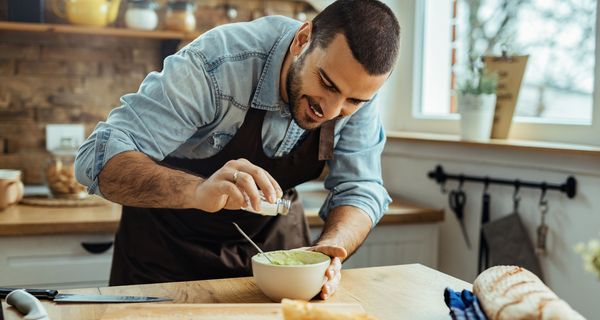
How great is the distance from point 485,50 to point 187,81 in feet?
4.51

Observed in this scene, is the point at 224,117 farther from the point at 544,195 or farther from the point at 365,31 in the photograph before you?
the point at 544,195

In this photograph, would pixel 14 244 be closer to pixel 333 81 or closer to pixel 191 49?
pixel 191 49

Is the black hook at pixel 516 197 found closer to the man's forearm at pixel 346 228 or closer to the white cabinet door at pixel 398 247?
the white cabinet door at pixel 398 247

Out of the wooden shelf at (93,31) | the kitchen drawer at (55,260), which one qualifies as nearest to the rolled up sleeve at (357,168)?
the kitchen drawer at (55,260)

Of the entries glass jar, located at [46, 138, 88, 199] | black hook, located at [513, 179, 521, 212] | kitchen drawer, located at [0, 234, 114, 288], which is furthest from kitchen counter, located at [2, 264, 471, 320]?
glass jar, located at [46, 138, 88, 199]

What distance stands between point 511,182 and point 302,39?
95cm

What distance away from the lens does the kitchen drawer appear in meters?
2.09

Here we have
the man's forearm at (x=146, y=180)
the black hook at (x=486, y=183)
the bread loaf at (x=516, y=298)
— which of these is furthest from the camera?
the black hook at (x=486, y=183)

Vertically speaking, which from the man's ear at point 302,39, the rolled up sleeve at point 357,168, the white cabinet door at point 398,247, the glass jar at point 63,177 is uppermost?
the man's ear at point 302,39

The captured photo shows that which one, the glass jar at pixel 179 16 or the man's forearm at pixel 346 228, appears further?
the glass jar at pixel 179 16

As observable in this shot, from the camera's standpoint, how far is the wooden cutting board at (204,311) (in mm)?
1096

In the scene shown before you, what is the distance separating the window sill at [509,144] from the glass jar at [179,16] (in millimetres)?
874

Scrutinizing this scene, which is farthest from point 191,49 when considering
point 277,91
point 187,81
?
Answer: point 277,91

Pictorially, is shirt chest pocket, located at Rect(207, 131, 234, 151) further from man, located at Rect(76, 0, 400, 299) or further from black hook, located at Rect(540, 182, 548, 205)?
black hook, located at Rect(540, 182, 548, 205)
